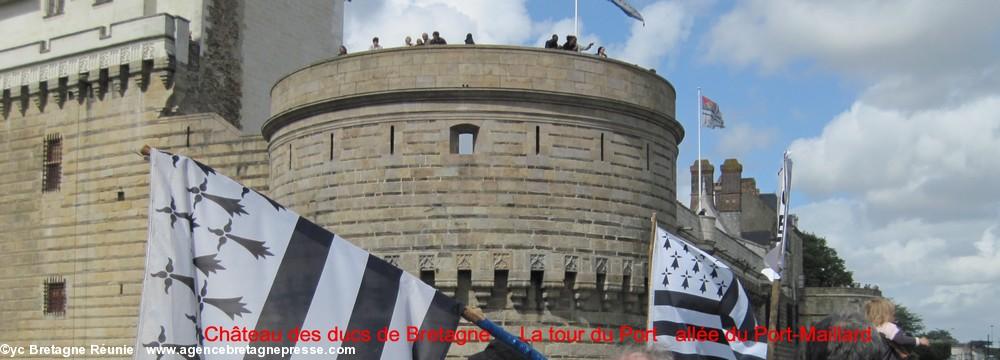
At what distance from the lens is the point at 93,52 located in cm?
3047

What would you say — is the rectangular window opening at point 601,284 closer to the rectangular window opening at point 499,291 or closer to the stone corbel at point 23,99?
the rectangular window opening at point 499,291

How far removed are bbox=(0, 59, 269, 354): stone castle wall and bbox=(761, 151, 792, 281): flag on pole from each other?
12.2 m

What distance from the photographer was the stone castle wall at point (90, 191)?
28516 mm

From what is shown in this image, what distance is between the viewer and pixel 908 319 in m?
106

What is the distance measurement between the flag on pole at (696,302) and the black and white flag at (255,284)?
6277 millimetres

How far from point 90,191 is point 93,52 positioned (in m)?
3.40

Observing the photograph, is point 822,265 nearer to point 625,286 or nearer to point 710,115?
point 710,115

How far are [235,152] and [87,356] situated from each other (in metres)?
6.48

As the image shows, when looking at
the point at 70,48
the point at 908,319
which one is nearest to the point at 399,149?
the point at 70,48

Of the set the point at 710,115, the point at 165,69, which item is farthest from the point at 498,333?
the point at 710,115

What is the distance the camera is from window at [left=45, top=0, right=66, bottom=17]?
32.9 metres

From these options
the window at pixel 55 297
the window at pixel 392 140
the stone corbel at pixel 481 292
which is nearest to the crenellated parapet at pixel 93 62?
the window at pixel 55 297

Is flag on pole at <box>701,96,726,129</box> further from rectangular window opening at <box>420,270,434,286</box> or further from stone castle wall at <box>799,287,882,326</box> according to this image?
rectangular window opening at <box>420,270,434,286</box>

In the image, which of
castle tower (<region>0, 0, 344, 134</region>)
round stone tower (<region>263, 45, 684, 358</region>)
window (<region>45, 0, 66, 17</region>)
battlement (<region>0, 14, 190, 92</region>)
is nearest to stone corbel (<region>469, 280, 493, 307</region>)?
round stone tower (<region>263, 45, 684, 358</region>)
